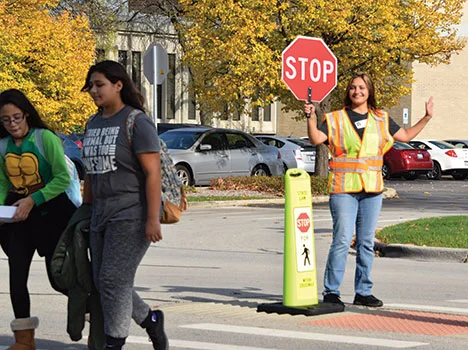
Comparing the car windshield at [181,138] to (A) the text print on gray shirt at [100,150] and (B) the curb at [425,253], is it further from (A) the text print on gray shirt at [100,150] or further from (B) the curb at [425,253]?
(A) the text print on gray shirt at [100,150]

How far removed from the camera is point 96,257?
20.5 ft

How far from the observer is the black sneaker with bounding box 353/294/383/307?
29.7ft

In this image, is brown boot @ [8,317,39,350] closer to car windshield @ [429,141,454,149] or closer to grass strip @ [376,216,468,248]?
grass strip @ [376,216,468,248]

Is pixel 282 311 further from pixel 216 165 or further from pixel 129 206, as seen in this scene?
pixel 216 165

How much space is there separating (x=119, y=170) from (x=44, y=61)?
2998 cm

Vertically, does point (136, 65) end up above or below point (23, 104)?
above

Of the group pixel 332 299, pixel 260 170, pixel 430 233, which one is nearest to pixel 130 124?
pixel 332 299

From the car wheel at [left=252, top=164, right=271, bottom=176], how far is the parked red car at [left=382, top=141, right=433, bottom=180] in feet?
32.2

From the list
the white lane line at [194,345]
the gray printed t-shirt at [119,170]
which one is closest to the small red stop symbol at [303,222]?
the white lane line at [194,345]

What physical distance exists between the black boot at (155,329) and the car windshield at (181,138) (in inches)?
881

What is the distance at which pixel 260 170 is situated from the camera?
30547 mm

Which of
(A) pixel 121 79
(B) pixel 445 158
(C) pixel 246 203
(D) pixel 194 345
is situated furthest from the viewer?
(B) pixel 445 158

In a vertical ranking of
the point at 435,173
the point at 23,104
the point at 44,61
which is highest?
the point at 44,61

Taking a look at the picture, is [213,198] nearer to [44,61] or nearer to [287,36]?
[287,36]
